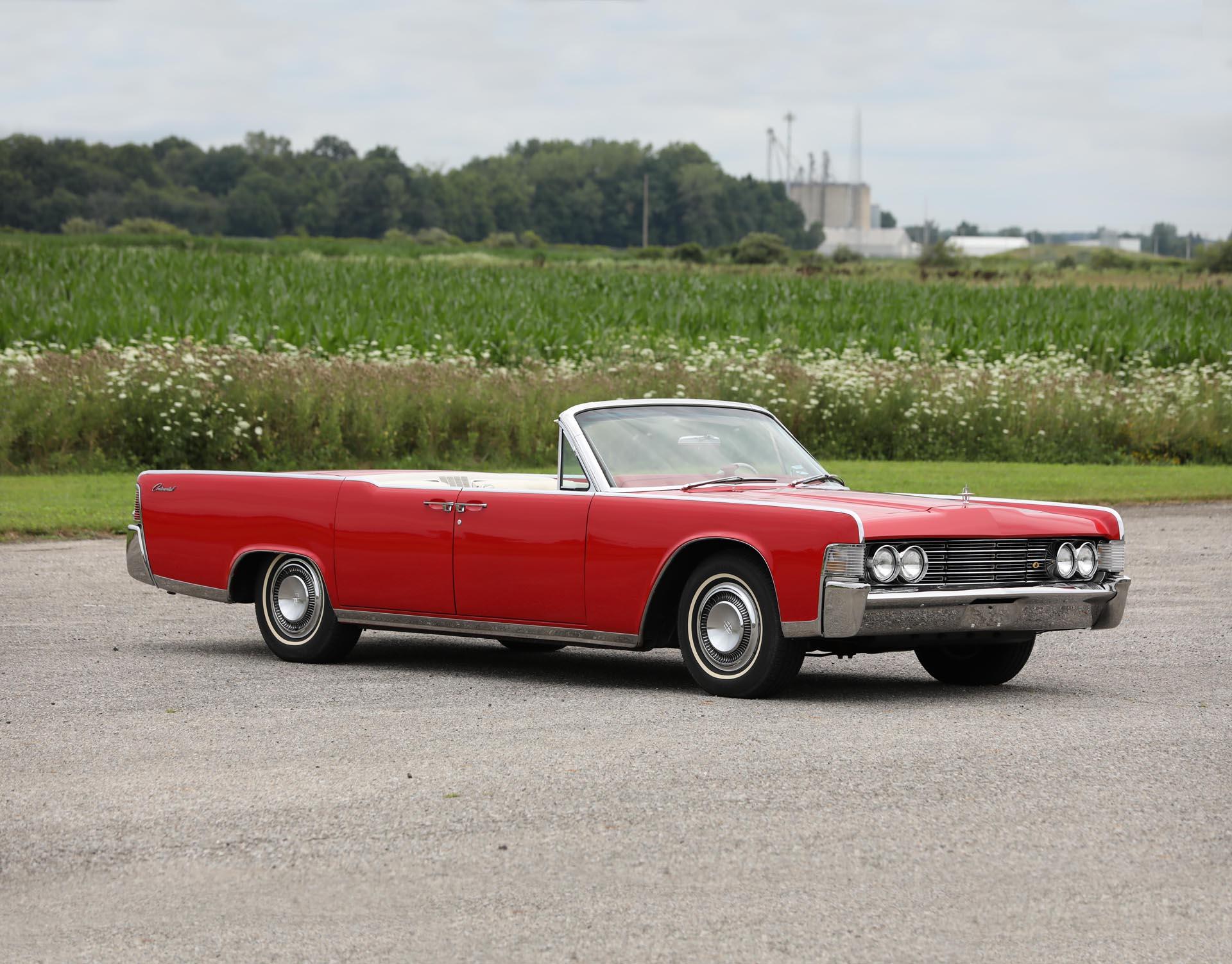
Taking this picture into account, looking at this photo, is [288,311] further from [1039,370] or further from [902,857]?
[902,857]

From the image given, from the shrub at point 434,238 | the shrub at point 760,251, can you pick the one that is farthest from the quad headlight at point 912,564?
the shrub at point 434,238

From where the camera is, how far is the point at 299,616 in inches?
351

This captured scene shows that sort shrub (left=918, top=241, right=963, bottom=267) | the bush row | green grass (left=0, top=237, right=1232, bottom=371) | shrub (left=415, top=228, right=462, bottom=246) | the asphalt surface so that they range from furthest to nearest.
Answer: shrub (left=415, top=228, right=462, bottom=246) < shrub (left=918, top=241, right=963, bottom=267) < green grass (left=0, top=237, right=1232, bottom=371) < the bush row < the asphalt surface

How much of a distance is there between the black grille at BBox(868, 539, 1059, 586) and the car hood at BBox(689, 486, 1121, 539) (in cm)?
4

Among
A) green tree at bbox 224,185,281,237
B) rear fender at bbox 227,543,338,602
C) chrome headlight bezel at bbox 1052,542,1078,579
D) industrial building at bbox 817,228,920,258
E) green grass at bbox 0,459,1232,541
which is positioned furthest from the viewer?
industrial building at bbox 817,228,920,258

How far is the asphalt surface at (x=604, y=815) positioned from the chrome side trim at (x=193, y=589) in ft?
1.58

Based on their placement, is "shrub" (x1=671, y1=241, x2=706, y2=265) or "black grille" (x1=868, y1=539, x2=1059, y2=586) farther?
"shrub" (x1=671, y1=241, x2=706, y2=265)

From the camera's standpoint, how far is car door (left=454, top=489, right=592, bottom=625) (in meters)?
7.77

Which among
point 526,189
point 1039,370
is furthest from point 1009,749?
point 526,189

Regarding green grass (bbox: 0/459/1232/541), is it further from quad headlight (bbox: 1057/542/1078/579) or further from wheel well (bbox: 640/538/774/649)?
quad headlight (bbox: 1057/542/1078/579)

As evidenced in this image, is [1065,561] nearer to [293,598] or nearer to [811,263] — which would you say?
[293,598]

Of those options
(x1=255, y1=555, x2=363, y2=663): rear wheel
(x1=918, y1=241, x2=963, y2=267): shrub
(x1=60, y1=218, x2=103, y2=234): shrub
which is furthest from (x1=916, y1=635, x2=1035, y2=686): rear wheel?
(x1=60, y1=218, x2=103, y2=234): shrub

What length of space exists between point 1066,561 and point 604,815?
10.8 ft

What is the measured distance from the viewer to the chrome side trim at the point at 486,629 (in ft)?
25.2
